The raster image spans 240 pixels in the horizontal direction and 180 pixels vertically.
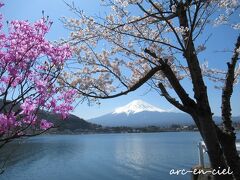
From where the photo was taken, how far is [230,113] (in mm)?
5324

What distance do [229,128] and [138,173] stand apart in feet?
142

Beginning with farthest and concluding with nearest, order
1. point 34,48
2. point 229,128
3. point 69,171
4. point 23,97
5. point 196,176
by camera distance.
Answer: point 69,171
point 196,176
point 229,128
point 34,48
point 23,97

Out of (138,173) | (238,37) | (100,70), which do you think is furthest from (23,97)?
(138,173)

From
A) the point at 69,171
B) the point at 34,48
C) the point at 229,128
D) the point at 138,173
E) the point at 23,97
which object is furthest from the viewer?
the point at 69,171

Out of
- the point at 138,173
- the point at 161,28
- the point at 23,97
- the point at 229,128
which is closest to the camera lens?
the point at 23,97

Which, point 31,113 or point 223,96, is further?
point 223,96

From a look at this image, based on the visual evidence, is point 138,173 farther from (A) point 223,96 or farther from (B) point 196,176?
(A) point 223,96

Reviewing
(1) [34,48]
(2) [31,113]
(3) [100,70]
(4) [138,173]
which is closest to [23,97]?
(2) [31,113]

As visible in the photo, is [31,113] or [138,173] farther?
[138,173]

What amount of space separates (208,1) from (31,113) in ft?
9.74

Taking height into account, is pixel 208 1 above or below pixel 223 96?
above

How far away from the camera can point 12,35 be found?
4.59 metres

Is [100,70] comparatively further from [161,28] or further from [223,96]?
[223,96]

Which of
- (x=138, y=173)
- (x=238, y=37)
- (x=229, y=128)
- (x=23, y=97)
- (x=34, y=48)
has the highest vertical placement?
(x=238, y=37)
